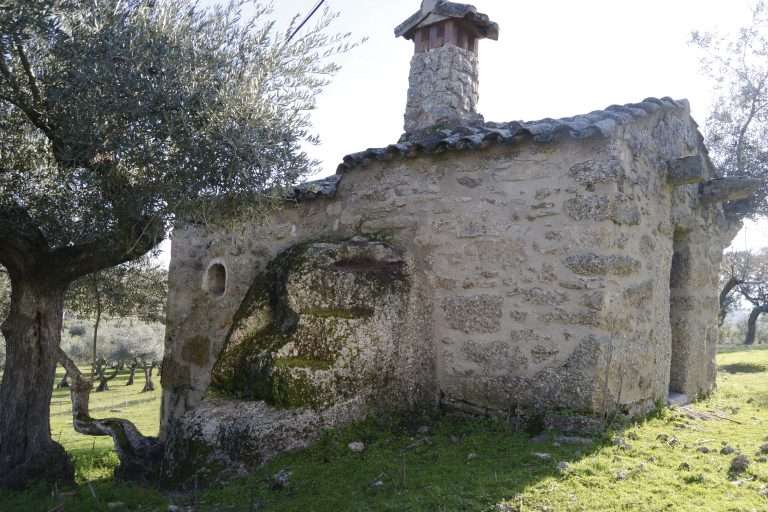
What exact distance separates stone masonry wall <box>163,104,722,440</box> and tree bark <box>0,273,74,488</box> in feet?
7.28

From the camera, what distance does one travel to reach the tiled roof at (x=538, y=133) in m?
5.55

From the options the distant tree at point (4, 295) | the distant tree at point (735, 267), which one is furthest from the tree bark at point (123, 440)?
the distant tree at point (735, 267)

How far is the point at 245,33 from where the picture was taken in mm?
5680

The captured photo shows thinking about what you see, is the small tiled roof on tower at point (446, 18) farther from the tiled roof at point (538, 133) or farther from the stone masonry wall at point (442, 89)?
the tiled roof at point (538, 133)

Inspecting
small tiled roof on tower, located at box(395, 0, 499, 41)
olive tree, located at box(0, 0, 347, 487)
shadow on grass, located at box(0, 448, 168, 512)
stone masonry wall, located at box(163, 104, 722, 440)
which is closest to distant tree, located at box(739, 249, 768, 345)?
small tiled roof on tower, located at box(395, 0, 499, 41)

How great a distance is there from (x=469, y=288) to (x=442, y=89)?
11.2ft

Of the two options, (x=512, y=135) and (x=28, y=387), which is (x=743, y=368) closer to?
(x=512, y=135)

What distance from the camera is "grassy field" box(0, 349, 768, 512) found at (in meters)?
3.86

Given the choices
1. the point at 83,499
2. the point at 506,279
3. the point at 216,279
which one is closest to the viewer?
the point at 83,499

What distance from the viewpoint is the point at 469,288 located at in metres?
6.11

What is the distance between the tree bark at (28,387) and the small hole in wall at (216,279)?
239cm

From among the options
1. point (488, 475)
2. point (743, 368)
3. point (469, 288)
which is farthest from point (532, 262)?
point (743, 368)

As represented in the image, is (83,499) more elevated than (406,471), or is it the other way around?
(406,471)

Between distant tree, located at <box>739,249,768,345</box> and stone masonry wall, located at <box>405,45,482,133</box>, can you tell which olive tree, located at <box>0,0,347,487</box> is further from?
distant tree, located at <box>739,249,768,345</box>
